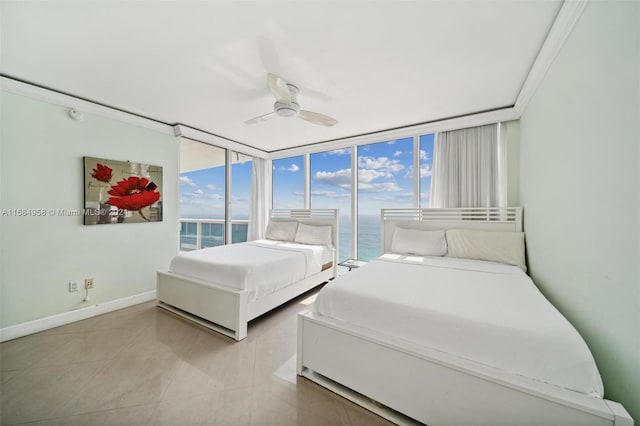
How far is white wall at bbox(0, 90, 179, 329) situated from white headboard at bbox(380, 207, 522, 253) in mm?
3347

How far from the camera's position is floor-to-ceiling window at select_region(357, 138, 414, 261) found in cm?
404

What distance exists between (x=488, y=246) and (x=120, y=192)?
4323 mm

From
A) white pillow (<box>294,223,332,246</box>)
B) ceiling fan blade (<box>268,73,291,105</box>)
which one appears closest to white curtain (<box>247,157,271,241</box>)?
white pillow (<box>294,223,332,246</box>)

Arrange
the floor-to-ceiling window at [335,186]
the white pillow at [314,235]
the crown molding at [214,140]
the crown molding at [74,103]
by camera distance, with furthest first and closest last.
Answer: the floor-to-ceiling window at [335,186], the white pillow at [314,235], the crown molding at [214,140], the crown molding at [74,103]

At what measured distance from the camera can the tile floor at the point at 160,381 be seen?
54.6 inches

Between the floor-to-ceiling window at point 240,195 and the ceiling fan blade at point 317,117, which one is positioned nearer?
the ceiling fan blade at point 317,117

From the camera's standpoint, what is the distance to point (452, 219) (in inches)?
120

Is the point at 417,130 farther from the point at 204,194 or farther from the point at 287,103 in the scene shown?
the point at 204,194

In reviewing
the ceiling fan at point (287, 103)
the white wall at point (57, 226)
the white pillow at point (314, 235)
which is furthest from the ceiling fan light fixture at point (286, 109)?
the white wall at point (57, 226)

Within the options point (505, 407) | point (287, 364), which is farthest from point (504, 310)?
point (287, 364)

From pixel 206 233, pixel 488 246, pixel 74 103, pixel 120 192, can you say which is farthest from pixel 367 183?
pixel 74 103

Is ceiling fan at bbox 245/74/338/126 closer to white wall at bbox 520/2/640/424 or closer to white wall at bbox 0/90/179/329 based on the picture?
white wall at bbox 520/2/640/424

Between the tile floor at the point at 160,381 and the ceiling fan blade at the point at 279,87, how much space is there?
87.6 inches

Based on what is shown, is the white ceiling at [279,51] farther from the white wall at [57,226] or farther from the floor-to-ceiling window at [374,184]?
the floor-to-ceiling window at [374,184]
